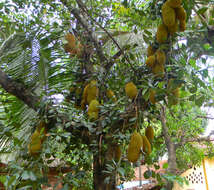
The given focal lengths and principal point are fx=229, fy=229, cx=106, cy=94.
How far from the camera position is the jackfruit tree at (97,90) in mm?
1041

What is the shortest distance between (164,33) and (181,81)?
30cm

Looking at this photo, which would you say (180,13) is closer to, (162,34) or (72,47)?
(162,34)

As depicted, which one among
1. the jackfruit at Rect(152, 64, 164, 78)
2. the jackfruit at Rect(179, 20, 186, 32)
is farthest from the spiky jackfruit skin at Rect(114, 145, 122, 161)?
the jackfruit at Rect(179, 20, 186, 32)

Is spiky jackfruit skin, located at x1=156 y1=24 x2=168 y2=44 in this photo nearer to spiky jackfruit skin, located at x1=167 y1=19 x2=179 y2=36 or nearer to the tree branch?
spiky jackfruit skin, located at x1=167 y1=19 x2=179 y2=36

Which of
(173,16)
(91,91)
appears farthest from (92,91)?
(173,16)

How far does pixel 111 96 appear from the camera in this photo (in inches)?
57.7

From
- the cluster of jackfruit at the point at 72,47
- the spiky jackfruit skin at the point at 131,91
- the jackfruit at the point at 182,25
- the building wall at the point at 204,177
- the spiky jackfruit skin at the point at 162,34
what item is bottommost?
the building wall at the point at 204,177

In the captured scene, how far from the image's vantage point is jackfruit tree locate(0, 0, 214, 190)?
3.42ft

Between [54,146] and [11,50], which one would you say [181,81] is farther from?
[11,50]

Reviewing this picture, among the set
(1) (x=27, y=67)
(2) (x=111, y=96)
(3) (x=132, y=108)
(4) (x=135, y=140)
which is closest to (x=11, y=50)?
(1) (x=27, y=67)

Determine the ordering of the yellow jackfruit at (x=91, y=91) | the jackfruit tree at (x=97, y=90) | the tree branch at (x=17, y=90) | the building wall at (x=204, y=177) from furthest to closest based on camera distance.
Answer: the building wall at (x=204, y=177), the yellow jackfruit at (x=91, y=91), the tree branch at (x=17, y=90), the jackfruit tree at (x=97, y=90)

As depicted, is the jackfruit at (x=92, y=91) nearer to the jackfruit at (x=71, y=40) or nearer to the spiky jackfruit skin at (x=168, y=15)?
the jackfruit at (x=71, y=40)

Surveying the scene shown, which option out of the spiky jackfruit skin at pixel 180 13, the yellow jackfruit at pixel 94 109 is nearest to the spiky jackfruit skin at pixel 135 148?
the yellow jackfruit at pixel 94 109

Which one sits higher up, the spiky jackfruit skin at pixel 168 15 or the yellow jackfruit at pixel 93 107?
the spiky jackfruit skin at pixel 168 15
